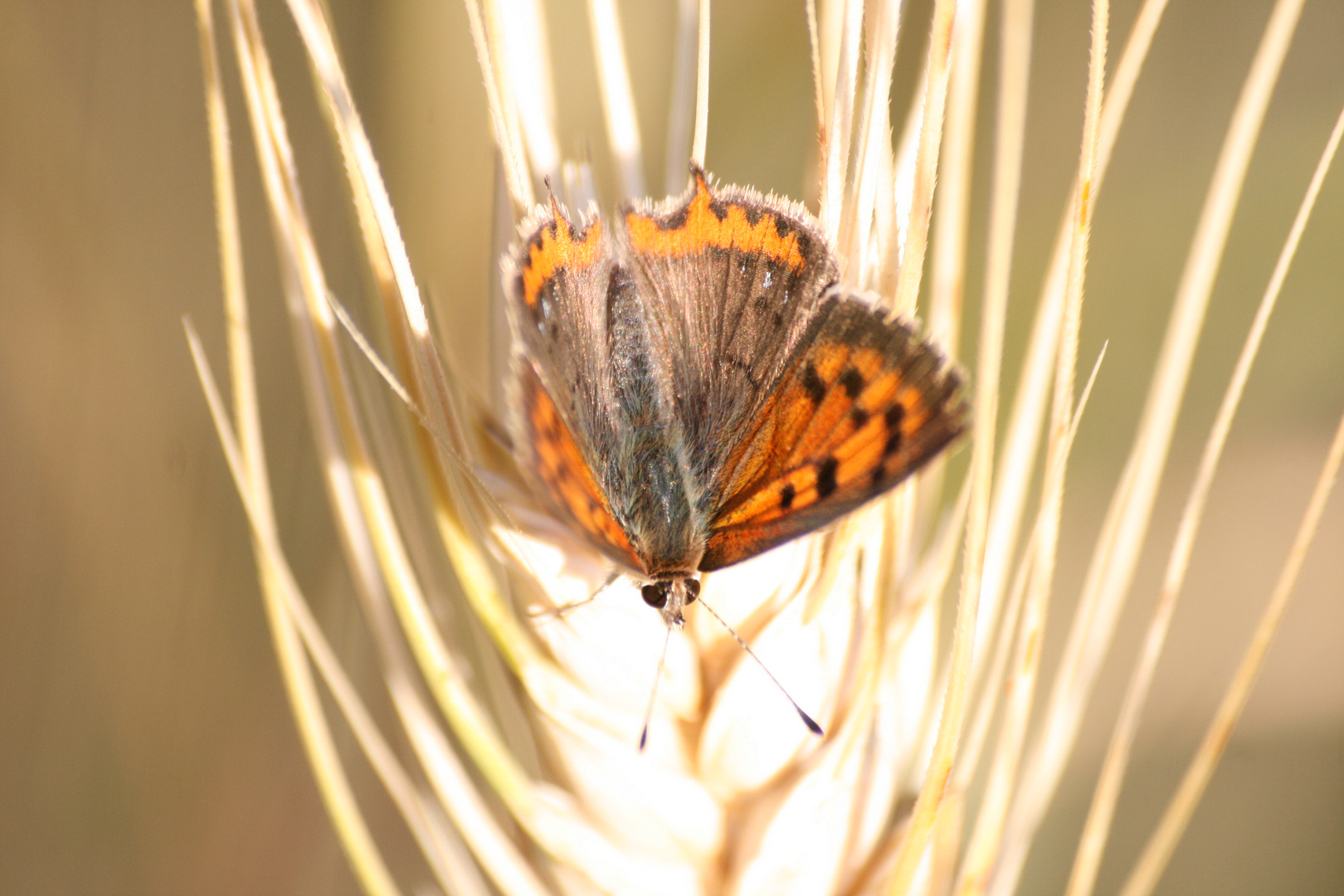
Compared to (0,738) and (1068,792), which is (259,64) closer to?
(0,738)

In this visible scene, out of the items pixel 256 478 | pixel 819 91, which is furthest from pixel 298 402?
pixel 819 91

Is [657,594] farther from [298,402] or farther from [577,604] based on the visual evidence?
[298,402]

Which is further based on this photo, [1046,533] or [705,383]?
[705,383]

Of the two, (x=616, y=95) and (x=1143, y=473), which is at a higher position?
(x=616, y=95)

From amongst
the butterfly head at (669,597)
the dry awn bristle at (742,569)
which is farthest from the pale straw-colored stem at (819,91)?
the butterfly head at (669,597)

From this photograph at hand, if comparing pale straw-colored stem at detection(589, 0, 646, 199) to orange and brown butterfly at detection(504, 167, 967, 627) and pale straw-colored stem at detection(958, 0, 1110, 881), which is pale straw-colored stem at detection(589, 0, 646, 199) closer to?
orange and brown butterfly at detection(504, 167, 967, 627)

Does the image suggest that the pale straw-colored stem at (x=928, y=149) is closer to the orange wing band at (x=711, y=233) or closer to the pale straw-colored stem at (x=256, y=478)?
the orange wing band at (x=711, y=233)

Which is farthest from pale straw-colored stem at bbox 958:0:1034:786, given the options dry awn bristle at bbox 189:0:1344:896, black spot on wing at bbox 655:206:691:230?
black spot on wing at bbox 655:206:691:230

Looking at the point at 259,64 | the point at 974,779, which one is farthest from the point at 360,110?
the point at 974,779
